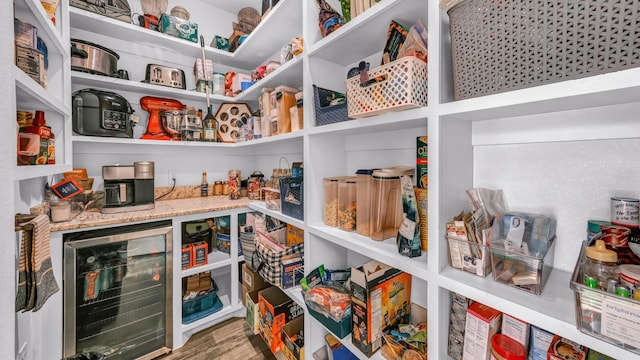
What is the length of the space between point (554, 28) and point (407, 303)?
1025 mm

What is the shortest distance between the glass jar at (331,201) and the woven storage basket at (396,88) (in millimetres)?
448

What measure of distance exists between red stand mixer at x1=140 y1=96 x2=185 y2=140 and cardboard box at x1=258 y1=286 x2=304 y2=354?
5.18 feet

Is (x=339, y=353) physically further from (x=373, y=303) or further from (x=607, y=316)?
(x=607, y=316)

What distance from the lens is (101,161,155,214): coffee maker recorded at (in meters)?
1.66

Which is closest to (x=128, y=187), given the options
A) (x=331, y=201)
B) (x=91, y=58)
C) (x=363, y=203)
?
(x=91, y=58)

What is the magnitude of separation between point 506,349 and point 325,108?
1063 millimetres

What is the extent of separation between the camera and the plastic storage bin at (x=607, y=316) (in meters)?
0.43

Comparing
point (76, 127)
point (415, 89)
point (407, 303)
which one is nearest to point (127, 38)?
point (76, 127)

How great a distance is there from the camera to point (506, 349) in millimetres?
645

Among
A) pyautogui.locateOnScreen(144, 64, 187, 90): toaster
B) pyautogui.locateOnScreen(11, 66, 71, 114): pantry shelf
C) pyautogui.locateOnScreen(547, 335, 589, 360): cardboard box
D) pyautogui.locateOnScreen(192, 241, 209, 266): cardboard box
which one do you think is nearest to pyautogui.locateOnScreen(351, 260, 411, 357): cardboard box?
pyautogui.locateOnScreen(547, 335, 589, 360): cardboard box

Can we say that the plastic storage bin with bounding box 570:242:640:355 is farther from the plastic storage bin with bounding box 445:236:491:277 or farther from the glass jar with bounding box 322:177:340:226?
the glass jar with bounding box 322:177:340:226

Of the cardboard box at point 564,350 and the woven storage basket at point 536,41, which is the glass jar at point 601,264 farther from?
the woven storage basket at point 536,41

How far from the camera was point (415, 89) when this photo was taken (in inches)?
29.9

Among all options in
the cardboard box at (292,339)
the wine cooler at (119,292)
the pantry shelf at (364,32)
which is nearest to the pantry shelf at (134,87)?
the wine cooler at (119,292)
